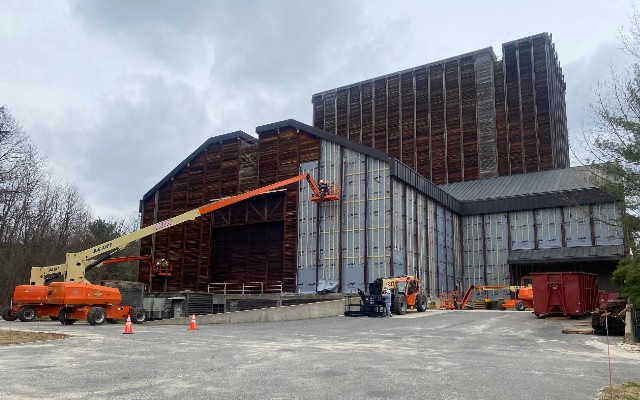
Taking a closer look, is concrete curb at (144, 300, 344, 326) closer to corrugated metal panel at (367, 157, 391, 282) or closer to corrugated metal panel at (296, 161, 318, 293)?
corrugated metal panel at (367, 157, 391, 282)

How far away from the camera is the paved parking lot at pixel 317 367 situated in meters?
8.63

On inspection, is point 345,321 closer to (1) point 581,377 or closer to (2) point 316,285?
(2) point 316,285

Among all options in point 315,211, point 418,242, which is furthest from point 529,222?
point 315,211

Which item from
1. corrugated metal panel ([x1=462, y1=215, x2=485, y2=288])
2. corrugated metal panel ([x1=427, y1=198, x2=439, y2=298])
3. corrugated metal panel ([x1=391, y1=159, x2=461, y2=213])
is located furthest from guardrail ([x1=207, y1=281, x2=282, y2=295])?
corrugated metal panel ([x1=462, y1=215, x2=485, y2=288])

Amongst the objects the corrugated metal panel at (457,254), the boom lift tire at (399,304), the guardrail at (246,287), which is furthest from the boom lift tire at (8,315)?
the corrugated metal panel at (457,254)

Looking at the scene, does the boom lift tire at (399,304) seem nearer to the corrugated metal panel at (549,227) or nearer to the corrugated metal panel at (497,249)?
the corrugated metal panel at (497,249)

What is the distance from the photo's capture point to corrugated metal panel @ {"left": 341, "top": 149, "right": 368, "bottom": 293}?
36.3 meters

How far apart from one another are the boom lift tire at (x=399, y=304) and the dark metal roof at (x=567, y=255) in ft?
52.9

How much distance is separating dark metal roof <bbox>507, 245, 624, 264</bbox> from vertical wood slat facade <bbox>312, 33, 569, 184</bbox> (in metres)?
14.6

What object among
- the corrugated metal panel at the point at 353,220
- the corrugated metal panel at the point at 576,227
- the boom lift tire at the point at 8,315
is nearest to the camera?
the boom lift tire at the point at 8,315

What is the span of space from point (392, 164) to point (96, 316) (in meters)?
21.1

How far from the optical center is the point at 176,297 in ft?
108

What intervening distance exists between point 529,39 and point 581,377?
52405 millimetres

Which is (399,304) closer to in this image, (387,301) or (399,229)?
(387,301)
